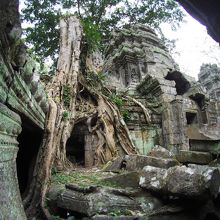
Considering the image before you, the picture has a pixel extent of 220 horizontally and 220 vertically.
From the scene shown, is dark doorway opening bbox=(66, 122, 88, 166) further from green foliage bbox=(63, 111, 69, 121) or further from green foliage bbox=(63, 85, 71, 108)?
green foliage bbox=(63, 111, 69, 121)

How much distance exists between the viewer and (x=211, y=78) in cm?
1440

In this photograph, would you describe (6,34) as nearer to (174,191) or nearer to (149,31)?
(174,191)

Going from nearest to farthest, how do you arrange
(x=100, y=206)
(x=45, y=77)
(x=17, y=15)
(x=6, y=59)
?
(x=17, y=15) < (x=6, y=59) < (x=100, y=206) < (x=45, y=77)

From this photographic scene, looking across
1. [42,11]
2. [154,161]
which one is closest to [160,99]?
[154,161]

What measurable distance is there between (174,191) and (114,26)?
13069 millimetres

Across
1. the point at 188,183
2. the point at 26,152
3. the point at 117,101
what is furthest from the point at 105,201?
the point at 117,101

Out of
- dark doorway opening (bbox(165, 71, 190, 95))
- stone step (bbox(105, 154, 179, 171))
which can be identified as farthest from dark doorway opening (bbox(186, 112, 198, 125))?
stone step (bbox(105, 154, 179, 171))

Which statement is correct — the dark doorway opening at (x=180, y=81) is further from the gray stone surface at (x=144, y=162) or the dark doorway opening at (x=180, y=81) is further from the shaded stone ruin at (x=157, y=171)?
the gray stone surface at (x=144, y=162)

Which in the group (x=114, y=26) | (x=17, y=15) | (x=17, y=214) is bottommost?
(x=17, y=214)

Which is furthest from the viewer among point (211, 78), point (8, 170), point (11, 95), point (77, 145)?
point (211, 78)

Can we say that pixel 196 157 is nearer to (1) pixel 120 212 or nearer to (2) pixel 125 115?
(1) pixel 120 212

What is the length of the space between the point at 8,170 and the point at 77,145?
4.53 metres

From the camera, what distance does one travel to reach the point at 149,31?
1301 centimetres

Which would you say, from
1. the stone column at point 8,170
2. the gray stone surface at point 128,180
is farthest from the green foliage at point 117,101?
the stone column at point 8,170
